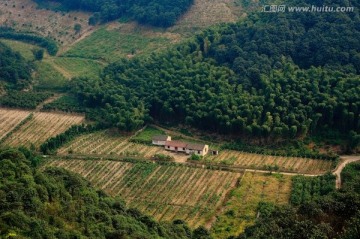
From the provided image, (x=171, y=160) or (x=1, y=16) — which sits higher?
(x=1, y=16)

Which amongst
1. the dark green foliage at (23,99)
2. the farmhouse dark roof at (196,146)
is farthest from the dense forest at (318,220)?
the dark green foliage at (23,99)

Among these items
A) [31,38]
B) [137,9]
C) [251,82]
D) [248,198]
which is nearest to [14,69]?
[31,38]

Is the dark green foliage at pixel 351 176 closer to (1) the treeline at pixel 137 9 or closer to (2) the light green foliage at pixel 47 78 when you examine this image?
(2) the light green foliage at pixel 47 78

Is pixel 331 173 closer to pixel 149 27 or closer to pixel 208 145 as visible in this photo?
pixel 208 145

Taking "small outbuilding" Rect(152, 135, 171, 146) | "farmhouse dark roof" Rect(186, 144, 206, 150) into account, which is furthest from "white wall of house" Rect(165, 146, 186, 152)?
"small outbuilding" Rect(152, 135, 171, 146)

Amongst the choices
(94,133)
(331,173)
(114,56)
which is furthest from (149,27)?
(331,173)

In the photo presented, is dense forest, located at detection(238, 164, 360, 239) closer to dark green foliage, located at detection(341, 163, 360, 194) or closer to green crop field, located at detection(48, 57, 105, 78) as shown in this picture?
dark green foliage, located at detection(341, 163, 360, 194)
